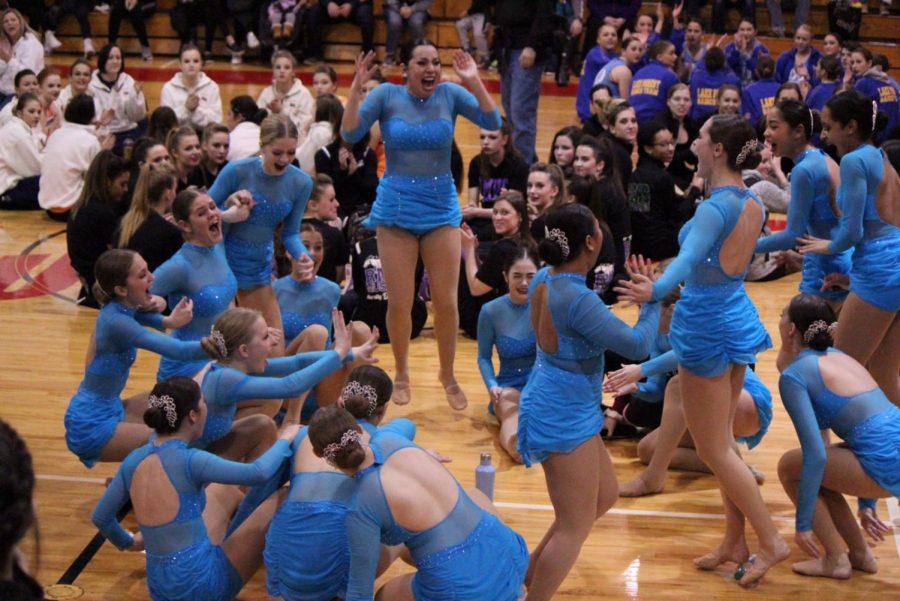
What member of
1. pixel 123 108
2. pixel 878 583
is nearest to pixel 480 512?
pixel 878 583

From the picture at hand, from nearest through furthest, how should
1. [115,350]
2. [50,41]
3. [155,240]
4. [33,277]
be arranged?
[115,350]
[155,240]
[33,277]
[50,41]

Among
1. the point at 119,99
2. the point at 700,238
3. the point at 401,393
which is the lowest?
the point at 401,393

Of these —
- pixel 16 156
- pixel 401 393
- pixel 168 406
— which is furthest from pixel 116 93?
pixel 168 406

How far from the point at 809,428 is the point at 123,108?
24.6 feet

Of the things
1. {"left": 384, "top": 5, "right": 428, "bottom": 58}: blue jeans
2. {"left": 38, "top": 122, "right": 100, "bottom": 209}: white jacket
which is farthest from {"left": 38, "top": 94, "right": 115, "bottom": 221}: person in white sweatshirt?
{"left": 384, "top": 5, "right": 428, "bottom": 58}: blue jeans

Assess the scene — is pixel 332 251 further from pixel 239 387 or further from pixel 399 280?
pixel 239 387

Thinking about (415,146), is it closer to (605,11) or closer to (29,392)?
(29,392)

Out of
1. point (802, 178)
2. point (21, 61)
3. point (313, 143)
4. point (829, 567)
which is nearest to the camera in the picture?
point (829, 567)

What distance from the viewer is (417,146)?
17.8ft

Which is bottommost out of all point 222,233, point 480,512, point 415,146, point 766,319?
point 766,319

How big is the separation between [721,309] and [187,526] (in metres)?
1.93

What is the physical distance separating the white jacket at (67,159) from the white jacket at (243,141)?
1065 mm

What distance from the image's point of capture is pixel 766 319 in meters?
7.52

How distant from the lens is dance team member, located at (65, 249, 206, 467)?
469cm
